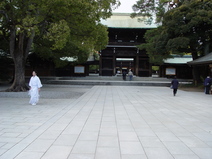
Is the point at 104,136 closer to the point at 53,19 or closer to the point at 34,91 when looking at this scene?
the point at 34,91

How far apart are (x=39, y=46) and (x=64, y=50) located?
260cm

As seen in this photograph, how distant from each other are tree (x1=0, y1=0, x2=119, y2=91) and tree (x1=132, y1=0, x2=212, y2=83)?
22.5ft

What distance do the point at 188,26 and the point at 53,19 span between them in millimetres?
11851

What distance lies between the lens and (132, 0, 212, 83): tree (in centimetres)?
1600

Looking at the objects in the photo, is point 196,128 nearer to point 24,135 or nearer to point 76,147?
point 76,147

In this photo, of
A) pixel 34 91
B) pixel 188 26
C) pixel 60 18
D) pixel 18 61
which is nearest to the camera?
pixel 34 91

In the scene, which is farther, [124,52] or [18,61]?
[124,52]

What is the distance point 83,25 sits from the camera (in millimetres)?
12797

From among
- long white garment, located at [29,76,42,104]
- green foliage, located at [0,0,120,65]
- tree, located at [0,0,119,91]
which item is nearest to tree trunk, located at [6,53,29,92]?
tree, located at [0,0,119,91]

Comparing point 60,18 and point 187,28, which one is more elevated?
point 187,28

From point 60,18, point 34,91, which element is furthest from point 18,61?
point 34,91

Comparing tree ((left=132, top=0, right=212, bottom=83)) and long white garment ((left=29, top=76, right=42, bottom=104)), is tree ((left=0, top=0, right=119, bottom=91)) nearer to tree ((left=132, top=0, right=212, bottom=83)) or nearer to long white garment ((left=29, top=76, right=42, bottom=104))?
long white garment ((left=29, top=76, right=42, bottom=104))

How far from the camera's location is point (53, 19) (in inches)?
486

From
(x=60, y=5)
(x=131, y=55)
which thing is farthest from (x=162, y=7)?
(x=60, y=5)
